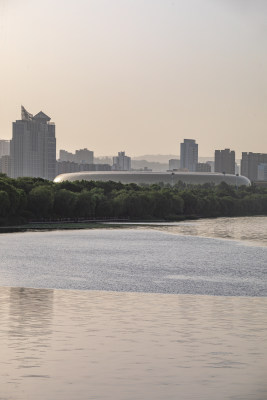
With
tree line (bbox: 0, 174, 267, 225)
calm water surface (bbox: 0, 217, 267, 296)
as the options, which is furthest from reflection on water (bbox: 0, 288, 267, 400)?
tree line (bbox: 0, 174, 267, 225)

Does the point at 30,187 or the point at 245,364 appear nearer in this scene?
the point at 245,364

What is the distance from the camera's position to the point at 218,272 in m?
45.4

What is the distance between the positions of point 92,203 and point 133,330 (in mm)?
100331

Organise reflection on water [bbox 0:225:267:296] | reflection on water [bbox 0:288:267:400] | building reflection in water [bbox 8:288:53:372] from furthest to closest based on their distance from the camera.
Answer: reflection on water [bbox 0:225:267:296] → building reflection in water [bbox 8:288:53:372] → reflection on water [bbox 0:288:267:400]

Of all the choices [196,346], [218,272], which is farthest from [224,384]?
[218,272]

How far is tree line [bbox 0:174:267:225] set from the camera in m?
106

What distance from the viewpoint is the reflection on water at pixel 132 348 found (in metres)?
16.6

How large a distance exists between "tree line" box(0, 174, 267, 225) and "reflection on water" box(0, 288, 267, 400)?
232 ft

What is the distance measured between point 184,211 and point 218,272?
119487 millimetres

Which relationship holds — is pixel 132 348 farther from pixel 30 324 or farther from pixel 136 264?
pixel 136 264

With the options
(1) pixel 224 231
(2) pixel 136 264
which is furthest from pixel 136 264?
(1) pixel 224 231

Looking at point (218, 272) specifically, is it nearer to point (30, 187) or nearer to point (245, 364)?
point (245, 364)

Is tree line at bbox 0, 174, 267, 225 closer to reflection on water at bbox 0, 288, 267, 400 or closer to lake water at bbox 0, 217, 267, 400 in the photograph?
lake water at bbox 0, 217, 267, 400

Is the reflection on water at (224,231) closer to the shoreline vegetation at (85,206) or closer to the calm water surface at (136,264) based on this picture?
the calm water surface at (136,264)
